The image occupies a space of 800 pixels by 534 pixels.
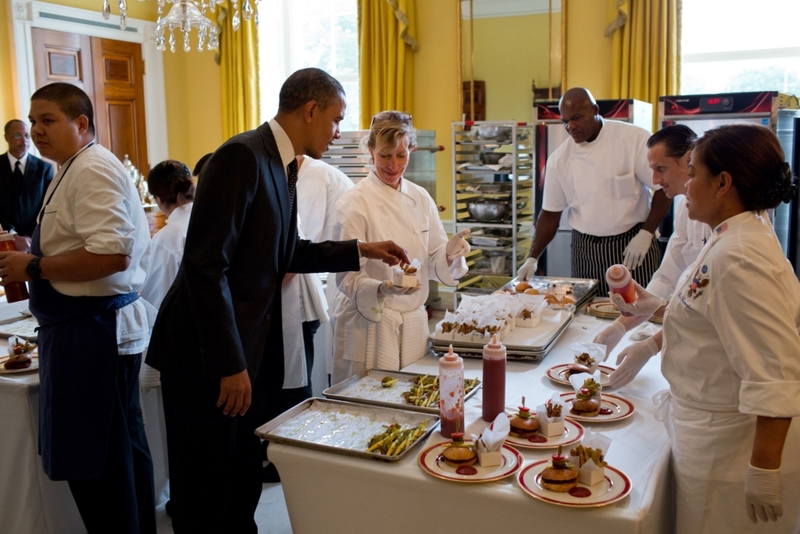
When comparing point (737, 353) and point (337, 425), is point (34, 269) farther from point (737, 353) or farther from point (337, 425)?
point (737, 353)

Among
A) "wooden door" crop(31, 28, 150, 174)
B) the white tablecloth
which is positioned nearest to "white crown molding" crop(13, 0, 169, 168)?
"wooden door" crop(31, 28, 150, 174)

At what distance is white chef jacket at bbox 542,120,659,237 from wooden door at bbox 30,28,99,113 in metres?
4.91

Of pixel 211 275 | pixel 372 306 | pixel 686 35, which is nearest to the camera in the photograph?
pixel 211 275

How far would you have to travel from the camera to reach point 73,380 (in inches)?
84.1

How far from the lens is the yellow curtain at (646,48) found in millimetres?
5281

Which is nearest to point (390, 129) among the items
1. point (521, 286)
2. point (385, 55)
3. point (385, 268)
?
point (385, 268)

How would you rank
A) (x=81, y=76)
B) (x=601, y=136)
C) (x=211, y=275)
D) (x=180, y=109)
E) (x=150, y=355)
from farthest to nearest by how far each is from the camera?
(x=180, y=109) < (x=81, y=76) < (x=601, y=136) < (x=150, y=355) < (x=211, y=275)

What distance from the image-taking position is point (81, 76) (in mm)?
6820

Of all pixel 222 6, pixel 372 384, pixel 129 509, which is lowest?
pixel 129 509

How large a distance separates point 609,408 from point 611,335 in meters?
0.47

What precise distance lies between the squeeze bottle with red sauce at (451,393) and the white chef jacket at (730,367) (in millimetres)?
455

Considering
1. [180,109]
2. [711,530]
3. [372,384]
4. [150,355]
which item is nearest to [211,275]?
[150,355]

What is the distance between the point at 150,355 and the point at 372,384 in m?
0.61

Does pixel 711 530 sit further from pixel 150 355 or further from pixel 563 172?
pixel 563 172
